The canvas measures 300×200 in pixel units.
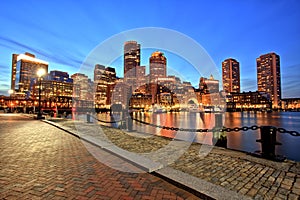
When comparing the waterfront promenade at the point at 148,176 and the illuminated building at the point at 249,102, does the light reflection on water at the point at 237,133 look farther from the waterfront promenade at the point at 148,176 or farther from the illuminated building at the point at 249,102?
the illuminated building at the point at 249,102

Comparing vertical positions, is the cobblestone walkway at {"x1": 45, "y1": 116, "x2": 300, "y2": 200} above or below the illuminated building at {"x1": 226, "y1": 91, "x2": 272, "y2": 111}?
below

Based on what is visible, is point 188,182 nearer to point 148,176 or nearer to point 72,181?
point 148,176

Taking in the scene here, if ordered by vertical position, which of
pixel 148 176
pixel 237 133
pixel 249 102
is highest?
pixel 249 102

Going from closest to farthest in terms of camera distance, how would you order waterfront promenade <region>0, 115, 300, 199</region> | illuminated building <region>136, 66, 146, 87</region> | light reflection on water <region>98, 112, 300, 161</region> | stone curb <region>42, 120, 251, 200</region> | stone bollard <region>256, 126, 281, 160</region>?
stone curb <region>42, 120, 251, 200</region> → waterfront promenade <region>0, 115, 300, 199</region> → stone bollard <region>256, 126, 281, 160</region> → light reflection on water <region>98, 112, 300, 161</region> → illuminated building <region>136, 66, 146, 87</region>

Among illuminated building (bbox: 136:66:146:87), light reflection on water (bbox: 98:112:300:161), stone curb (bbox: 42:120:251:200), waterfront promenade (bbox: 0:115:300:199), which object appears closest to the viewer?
stone curb (bbox: 42:120:251:200)

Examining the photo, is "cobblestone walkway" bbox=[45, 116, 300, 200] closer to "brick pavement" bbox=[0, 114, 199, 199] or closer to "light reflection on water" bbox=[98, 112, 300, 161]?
"brick pavement" bbox=[0, 114, 199, 199]

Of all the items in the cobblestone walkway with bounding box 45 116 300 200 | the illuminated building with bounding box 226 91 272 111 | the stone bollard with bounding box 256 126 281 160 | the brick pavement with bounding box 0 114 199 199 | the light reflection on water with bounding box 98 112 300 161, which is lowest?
the light reflection on water with bounding box 98 112 300 161

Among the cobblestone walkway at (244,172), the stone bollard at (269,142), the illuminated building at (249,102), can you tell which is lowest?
the cobblestone walkway at (244,172)

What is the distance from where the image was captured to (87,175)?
412 centimetres

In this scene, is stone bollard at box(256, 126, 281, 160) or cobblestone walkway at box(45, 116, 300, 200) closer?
cobblestone walkway at box(45, 116, 300, 200)

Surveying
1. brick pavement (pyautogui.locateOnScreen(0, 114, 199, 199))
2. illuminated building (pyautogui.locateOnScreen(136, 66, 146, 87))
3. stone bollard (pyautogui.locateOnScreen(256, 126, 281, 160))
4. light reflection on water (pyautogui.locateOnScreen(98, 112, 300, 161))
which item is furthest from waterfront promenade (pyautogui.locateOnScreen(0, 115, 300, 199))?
illuminated building (pyautogui.locateOnScreen(136, 66, 146, 87))

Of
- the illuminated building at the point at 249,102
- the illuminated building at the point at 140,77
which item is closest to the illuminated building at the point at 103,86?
the illuminated building at the point at 140,77

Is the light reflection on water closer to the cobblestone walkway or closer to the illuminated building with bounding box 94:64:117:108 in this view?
the cobblestone walkway

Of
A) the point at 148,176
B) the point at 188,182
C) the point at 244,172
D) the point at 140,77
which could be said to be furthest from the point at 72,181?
the point at 140,77
